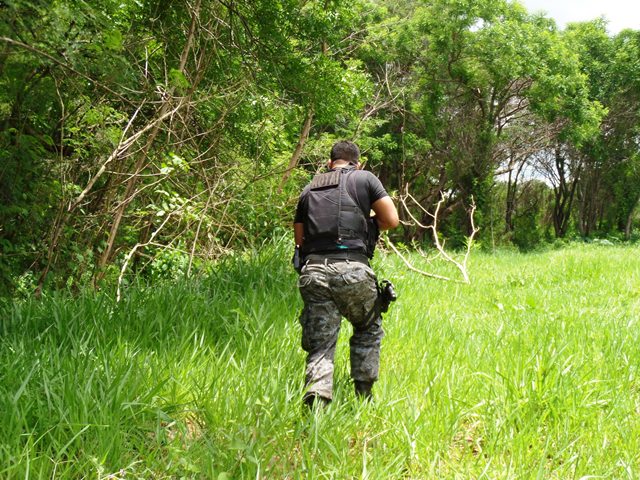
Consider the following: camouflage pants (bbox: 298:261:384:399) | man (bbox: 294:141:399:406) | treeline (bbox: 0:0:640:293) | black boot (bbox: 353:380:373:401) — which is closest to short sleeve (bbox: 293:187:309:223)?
man (bbox: 294:141:399:406)

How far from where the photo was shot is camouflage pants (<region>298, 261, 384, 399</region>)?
3.08m

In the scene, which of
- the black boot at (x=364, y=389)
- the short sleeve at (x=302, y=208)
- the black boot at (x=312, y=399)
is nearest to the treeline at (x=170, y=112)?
the short sleeve at (x=302, y=208)

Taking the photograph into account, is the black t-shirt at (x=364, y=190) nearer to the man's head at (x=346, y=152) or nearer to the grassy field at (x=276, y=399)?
the man's head at (x=346, y=152)

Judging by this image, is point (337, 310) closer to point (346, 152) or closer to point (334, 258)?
point (334, 258)

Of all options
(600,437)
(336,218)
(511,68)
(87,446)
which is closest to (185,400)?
(87,446)

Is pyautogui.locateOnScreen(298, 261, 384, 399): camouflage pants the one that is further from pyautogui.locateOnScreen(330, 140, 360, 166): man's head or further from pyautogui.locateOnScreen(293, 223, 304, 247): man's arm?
pyautogui.locateOnScreen(330, 140, 360, 166): man's head

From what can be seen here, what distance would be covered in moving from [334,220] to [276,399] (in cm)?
114

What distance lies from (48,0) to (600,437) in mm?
3734

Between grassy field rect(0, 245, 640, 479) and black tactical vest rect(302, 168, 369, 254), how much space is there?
85 centimetres

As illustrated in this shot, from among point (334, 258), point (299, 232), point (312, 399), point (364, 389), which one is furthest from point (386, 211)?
point (312, 399)

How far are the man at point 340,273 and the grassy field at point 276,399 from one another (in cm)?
21

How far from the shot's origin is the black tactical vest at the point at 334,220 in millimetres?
3184

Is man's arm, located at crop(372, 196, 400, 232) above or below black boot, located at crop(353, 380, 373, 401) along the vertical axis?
above

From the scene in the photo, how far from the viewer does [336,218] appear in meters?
3.20
